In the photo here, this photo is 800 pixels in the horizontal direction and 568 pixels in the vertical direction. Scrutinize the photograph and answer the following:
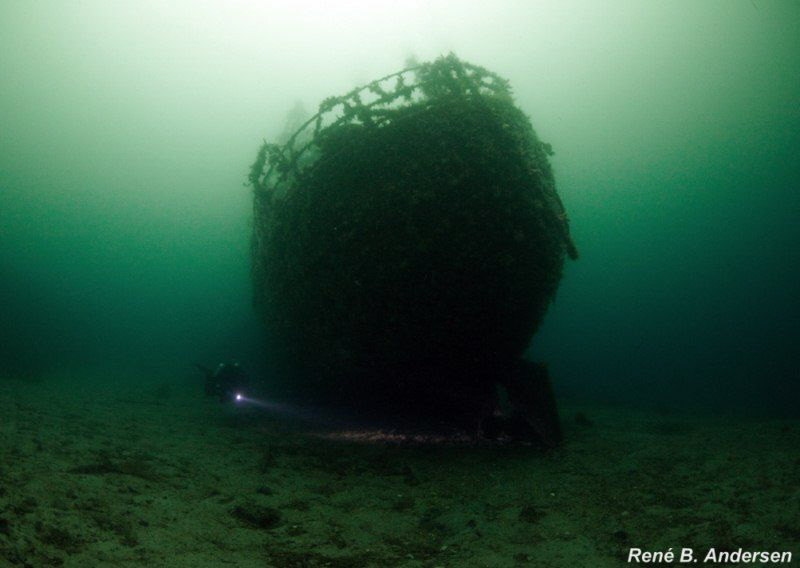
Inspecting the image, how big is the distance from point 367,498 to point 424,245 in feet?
9.21

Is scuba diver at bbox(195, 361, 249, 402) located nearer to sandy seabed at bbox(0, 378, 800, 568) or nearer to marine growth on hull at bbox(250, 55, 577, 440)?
sandy seabed at bbox(0, 378, 800, 568)

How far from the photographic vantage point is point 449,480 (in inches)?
172

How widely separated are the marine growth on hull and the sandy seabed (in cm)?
116

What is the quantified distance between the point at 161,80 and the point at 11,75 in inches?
966

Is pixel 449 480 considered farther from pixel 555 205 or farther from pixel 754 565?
pixel 555 205

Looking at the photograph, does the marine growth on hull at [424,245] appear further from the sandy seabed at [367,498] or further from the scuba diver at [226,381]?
the scuba diver at [226,381]

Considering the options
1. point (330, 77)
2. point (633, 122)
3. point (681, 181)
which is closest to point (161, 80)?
point (330, 77)

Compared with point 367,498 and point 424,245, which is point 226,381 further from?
point 424,245

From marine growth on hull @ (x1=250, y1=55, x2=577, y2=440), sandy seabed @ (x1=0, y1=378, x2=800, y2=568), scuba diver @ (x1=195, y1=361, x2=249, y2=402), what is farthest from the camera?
scuba diver @ (x1=195, y1=361, x2=249, y2=402)

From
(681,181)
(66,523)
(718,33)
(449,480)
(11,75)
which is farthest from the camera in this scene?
(681,181)

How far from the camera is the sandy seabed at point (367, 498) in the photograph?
2586 mm

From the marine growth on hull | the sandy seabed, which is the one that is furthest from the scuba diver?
the marine growth on hull

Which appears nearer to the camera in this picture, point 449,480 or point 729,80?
point 449,480

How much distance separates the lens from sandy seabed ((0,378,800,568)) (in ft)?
8.48
